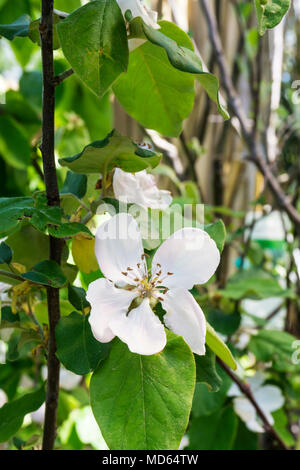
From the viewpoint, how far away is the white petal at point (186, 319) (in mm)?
281

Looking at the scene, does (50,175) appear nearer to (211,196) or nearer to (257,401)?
(257,401)

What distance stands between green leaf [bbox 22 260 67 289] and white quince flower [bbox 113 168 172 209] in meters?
0.07

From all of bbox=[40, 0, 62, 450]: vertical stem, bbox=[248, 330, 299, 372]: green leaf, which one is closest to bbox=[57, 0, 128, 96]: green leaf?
bbox=[40, 0, 62, 450]: vertical stem

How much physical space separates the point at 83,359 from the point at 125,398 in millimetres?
36

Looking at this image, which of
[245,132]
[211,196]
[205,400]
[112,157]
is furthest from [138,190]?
[211,196]

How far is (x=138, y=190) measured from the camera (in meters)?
0.36

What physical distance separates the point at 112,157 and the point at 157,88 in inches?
2.9

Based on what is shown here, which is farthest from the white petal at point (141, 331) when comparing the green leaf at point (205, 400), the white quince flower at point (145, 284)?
the green leaf at point (205, 400)

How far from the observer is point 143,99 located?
377 millimetres

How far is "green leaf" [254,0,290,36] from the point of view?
0.26 m

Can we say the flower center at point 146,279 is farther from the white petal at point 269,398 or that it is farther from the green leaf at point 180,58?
the white petal at point 269,398

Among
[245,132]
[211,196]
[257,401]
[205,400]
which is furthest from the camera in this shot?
[211,196]

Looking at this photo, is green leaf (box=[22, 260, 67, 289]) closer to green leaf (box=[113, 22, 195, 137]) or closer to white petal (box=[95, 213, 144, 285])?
white petal (box=[95, 213, 144, 285])

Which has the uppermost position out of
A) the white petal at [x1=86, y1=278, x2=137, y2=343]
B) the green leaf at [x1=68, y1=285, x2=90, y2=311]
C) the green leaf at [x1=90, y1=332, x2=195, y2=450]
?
the white petal at [x1=86, y1=278, x2=137, y2=343]
